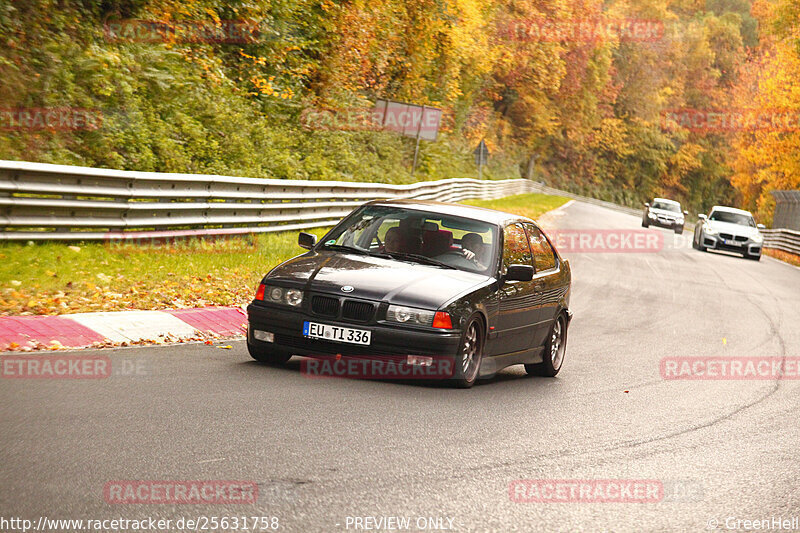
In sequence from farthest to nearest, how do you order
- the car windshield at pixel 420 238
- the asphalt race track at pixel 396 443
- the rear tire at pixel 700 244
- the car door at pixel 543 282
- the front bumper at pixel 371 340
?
the rear tire at pixel 700 244 → the car door at pixel 543 282 → the car windshield at pixel 420 238 → the front bumper at pixel 371 340 → the asphalt race track at pixel 396 443

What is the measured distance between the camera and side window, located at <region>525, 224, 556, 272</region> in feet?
34.6

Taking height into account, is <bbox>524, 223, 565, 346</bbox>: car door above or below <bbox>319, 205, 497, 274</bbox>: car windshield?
below

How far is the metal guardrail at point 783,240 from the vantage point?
4193 cm

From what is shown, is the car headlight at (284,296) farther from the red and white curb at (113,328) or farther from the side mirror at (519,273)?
the side mirror at (519,273)

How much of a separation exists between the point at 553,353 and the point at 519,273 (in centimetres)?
169

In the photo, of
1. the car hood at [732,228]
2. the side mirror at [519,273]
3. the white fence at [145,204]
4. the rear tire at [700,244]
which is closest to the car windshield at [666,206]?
the car hood at [732,228]

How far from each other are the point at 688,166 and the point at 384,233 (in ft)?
293

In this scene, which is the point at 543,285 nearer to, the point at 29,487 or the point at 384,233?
the point at 384,233

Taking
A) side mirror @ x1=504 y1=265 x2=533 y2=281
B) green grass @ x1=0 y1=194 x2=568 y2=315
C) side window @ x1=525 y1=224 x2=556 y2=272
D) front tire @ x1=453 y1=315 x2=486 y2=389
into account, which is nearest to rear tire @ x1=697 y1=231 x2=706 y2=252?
green grass @ x1=0 y1=194 x2=568 y2=315

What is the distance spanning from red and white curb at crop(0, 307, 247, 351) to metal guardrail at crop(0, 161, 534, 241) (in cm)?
257

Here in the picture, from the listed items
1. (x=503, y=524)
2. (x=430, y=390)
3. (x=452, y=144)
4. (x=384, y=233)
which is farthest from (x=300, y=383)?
(x=452, y=144)

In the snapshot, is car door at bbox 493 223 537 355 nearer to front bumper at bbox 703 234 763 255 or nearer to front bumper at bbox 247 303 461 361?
front bumper at bbox 247 303 461 361

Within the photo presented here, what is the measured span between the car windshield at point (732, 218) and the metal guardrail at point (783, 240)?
19.7 ft

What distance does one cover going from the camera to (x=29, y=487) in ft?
15.8
